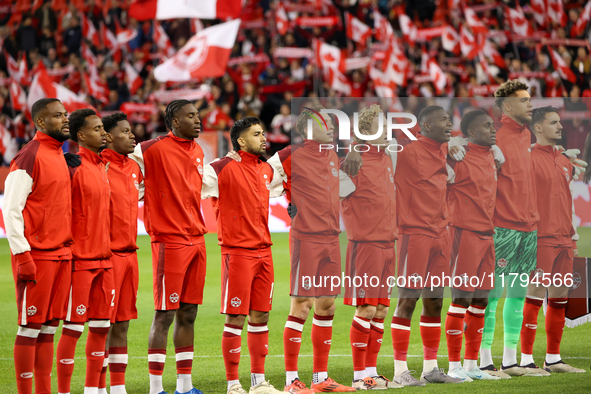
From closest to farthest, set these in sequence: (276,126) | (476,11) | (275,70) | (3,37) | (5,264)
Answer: (5,264), (276,126), (275,70), (3,37), (476,11)

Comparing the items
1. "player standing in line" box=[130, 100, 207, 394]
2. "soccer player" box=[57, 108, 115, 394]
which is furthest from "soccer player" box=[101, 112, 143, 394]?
"soccer player" box=[57, 108, 115, 394]

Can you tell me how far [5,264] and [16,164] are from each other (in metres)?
9.72

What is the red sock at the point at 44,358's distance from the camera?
6.18m

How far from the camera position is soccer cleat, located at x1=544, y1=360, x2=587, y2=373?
805cm

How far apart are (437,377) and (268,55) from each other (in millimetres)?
17519

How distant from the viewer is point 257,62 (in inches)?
877

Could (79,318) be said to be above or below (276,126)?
below

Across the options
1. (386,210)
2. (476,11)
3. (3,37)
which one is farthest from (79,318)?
(476,11)

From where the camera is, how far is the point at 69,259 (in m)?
6.23

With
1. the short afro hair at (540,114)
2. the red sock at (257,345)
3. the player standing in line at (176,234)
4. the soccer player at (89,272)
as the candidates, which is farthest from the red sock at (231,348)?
the short afro hair at (540,114)

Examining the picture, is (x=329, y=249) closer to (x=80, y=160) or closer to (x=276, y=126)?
(x=80, y=160)

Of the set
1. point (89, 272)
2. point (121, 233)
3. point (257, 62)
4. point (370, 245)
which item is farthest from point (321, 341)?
point (257, 62)

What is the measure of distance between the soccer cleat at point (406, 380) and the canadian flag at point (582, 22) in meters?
16.0

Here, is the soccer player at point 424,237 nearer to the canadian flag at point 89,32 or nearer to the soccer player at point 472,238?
the soccer player at point 472,238
